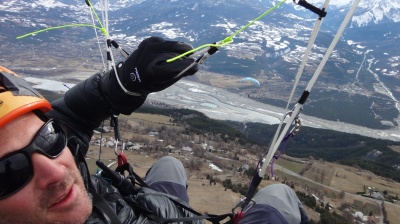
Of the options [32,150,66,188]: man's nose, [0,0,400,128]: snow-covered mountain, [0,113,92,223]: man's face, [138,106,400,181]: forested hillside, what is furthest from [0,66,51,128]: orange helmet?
[0,0,400,128]: snow-covered mountain

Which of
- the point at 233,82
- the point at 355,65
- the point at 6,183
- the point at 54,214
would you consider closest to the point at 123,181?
the point at 54,214

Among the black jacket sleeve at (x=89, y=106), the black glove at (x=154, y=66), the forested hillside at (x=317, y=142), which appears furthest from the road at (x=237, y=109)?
the black glove at (x=154, y=66)

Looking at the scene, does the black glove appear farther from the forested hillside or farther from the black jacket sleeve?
the forested hillside

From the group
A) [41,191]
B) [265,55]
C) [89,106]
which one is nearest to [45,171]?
[41,191]

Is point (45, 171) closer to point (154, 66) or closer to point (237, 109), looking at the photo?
point (154, 66)

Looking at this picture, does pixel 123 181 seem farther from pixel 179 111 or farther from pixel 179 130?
pixel 179 111

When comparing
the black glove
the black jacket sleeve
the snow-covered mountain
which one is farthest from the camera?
the snow-covered mountain
